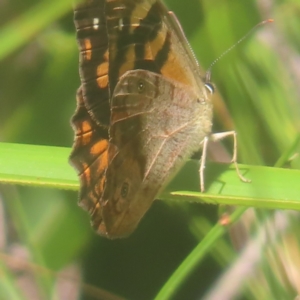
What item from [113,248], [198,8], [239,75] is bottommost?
[113,248]

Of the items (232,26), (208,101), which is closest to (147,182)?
(208,101)

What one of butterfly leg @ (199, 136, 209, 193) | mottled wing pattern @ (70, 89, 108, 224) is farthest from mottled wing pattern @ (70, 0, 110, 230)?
butterfly leg @ (199, 136, 209, 193)

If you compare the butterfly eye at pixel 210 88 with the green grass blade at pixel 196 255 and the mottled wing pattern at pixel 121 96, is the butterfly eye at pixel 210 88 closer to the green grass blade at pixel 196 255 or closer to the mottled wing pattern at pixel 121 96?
the mottled wing pattern at pixel 121 96

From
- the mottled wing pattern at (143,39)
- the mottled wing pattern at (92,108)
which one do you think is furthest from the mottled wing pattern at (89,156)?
the mottled wing pattern at (143,39)

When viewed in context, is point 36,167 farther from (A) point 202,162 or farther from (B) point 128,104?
(A) point 202,162

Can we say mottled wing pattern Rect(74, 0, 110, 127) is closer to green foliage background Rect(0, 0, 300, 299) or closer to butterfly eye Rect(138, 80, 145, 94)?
butterfly eye Rect(138, 80, 145, 94)

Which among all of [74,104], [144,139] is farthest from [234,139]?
[74,104]

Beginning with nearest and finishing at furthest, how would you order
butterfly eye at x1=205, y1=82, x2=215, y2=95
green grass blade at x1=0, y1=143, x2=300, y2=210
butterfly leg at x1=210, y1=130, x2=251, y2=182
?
1. green grass blade at x1=0, y1=143, x2=300, y2=210
2. butterfly leg at x1=210, y1=130, x2=251, y2=182
3. butterfly eye at x1=205, y1=82, x2=215, y2=95

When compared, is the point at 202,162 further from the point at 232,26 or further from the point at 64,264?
the point at 64,264
